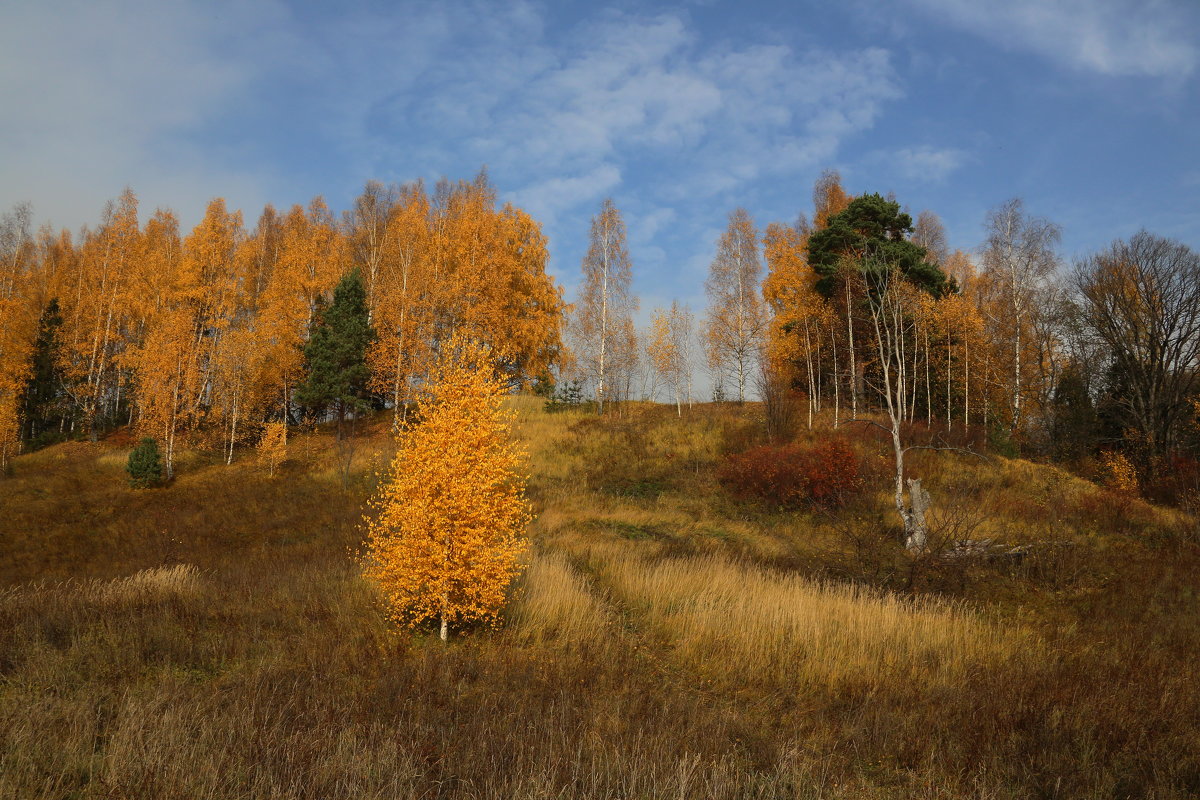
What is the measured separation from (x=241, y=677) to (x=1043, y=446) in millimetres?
27356

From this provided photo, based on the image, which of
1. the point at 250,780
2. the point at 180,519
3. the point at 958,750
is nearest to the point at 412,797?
the point at 250,780

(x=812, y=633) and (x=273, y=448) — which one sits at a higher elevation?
(x=273, y=448)

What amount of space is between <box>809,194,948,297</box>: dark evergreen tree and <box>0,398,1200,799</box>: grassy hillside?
45.8ft

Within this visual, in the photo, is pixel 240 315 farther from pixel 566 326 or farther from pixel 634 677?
pixel 634 677

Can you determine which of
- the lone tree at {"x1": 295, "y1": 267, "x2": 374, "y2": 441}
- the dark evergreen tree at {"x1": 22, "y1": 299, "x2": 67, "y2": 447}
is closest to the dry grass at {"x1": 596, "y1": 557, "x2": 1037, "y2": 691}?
the lone tree at {"x1": 295, "y1": 267, "x2": 374, "y2": 441}

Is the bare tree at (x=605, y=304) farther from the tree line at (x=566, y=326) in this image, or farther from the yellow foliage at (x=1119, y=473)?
the yellow foliage at (x=1119, y=473)

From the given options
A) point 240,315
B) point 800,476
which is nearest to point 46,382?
point 240,315

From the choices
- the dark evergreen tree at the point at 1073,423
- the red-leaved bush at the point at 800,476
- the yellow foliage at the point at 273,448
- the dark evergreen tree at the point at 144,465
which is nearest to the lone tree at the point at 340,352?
the yellow foliage at the point at 273,448

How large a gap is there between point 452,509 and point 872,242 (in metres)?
23.4

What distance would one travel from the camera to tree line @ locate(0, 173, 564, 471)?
25906 mm

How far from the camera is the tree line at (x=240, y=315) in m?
25.9

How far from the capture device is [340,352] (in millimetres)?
26281

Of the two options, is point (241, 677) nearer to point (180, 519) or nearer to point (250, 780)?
point (250, 780)

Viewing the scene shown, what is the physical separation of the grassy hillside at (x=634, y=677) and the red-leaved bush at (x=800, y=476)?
3.02 metres
